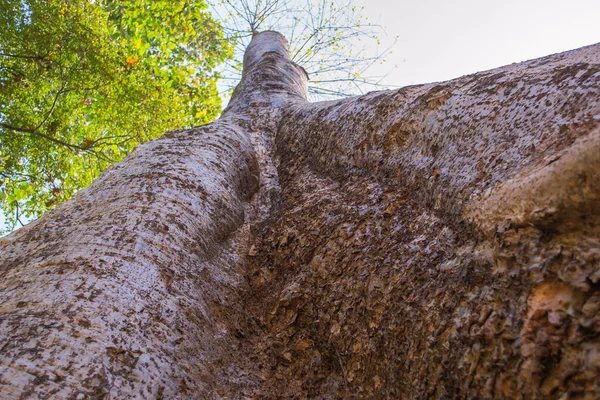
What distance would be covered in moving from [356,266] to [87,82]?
5.15m

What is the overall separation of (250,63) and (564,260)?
11.5ft

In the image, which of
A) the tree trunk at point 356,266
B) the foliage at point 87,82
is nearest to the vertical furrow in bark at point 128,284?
the tree trunk at point 356,266

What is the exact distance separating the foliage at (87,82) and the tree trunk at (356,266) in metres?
3.84

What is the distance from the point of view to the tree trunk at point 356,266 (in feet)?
2.85

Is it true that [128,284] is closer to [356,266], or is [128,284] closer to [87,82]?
[356,266]

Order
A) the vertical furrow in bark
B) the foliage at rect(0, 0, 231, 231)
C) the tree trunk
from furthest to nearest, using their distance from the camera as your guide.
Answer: the foliage at rect(0, 0, 231, 231) → the vertical furrow in bark → the tree trunk

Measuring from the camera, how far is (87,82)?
533 cm

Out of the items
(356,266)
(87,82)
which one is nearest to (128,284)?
(356,266)

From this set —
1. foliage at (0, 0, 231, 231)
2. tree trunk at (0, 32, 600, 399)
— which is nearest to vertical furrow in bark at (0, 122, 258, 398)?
tree trunk at (0, 32, 600, 399)

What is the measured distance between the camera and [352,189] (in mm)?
1765

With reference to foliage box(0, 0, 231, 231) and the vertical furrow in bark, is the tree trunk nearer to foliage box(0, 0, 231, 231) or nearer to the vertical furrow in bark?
the vertical furrow in bark

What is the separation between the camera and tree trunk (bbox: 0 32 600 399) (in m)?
0.87

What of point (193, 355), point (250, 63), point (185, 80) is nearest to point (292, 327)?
point (193, 355)

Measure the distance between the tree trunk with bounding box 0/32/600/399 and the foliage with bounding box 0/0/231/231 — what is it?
151 inches
